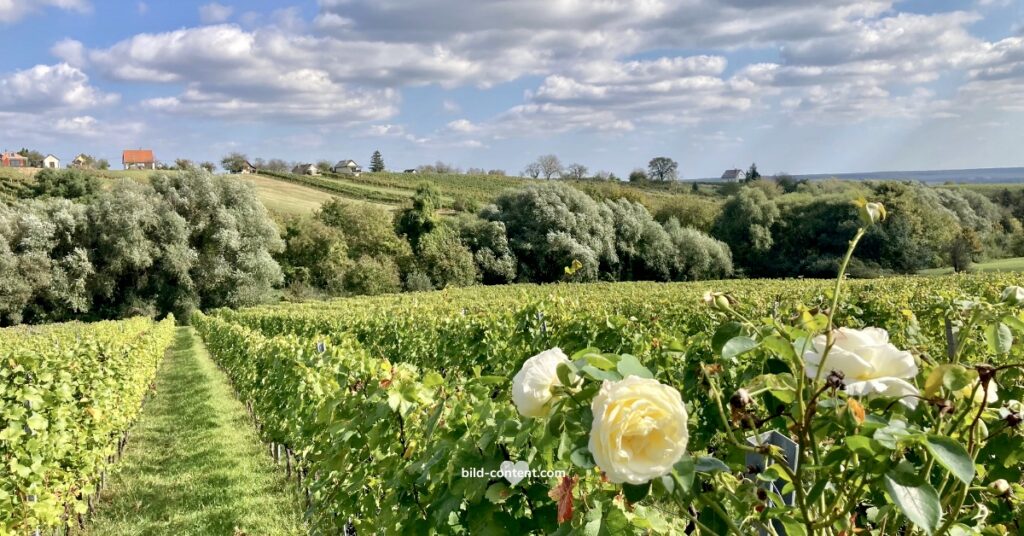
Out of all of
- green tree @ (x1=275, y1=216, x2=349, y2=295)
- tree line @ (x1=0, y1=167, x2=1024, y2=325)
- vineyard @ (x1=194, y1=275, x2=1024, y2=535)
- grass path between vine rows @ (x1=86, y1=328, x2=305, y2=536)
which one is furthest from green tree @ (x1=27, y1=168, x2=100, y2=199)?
vineyard @ (x1=194, y1=275, x2=1024, y2=535)

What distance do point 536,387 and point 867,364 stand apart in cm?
50

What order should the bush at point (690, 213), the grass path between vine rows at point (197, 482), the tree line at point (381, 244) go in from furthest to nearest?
the bush at point (690, 213), the tree line at point (381, 244), the grass path between vine rows at point (197, 482)

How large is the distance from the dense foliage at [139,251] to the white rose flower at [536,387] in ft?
110

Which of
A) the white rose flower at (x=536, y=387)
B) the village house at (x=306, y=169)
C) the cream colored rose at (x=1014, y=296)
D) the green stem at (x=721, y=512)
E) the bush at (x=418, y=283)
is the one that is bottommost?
the bush at (x=418, y=283)

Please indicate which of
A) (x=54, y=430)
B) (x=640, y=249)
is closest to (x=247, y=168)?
(x=640, y=249)

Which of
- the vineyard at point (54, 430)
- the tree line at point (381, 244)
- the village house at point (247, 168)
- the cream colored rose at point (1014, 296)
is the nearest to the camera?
the cream colored rose at point (1014, 296)

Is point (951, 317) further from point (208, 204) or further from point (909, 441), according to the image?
point (208, 204)

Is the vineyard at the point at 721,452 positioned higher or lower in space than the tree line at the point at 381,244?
higher

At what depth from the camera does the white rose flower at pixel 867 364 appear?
944mm

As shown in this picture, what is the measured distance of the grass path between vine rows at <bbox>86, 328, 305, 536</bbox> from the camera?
530cm

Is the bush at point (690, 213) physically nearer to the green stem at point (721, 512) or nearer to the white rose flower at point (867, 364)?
the green stem at point (721, 512)

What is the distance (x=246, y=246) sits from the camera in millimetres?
33031

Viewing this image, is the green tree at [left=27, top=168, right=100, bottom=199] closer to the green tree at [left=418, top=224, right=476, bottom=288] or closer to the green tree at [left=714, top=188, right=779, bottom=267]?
the green tree at [left=418, top=224, right=476, bottom=288]

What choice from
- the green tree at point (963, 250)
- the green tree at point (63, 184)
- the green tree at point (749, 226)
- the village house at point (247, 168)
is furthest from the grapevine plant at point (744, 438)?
the village house at point (247, 168)
